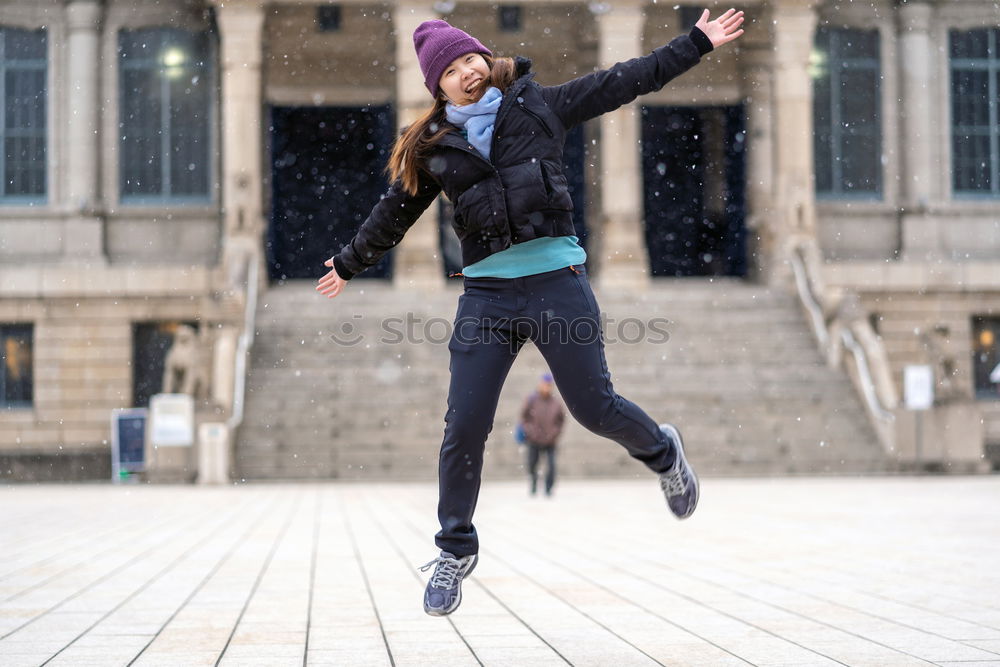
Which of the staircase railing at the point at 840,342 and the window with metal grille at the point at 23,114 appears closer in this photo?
the staircase railing at the point at 840,342

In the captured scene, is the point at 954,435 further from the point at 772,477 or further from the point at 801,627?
the point at 801,627

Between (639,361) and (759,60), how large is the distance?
1058 cm

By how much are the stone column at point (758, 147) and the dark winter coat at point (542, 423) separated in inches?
553

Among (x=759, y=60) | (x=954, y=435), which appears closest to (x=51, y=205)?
(x=759, y=60)

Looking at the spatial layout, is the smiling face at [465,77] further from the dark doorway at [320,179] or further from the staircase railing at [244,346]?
the dark doorway at [320,179]

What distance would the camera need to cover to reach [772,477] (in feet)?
73.9

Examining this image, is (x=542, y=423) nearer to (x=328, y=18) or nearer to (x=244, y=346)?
(x=244, y=346)

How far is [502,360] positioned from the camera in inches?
216

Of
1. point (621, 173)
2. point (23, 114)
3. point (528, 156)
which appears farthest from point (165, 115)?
point (528, 156)

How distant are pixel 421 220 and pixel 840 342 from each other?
30.0 ft

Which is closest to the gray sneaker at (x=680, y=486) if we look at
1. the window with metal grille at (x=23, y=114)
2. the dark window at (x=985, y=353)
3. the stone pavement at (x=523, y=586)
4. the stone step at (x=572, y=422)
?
the stone pavement at (x=523, y=586)

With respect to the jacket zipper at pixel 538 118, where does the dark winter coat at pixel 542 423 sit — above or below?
below

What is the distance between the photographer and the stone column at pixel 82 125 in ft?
103

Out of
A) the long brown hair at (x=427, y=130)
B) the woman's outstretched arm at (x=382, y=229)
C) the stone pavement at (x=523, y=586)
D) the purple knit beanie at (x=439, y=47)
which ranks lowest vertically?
the stone pavement at (x=523, y=586)
